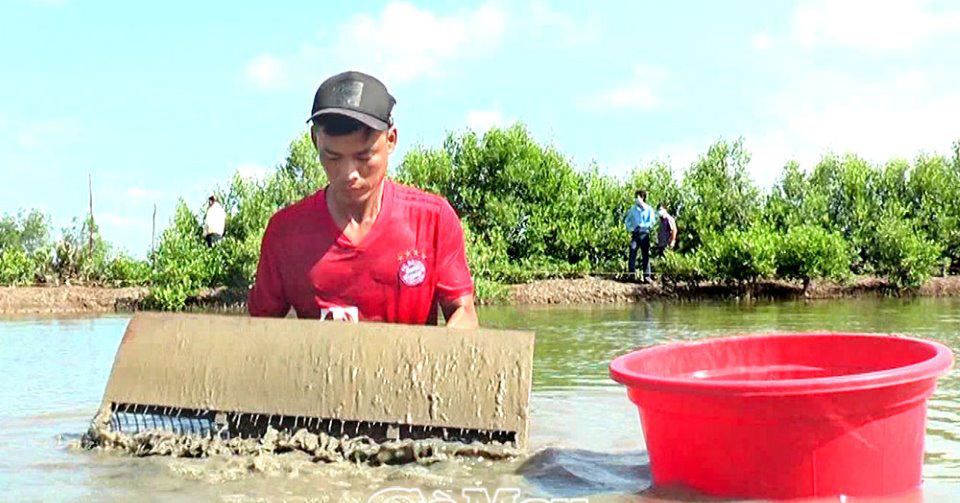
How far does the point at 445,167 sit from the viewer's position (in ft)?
67.1

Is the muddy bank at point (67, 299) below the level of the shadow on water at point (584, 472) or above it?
above

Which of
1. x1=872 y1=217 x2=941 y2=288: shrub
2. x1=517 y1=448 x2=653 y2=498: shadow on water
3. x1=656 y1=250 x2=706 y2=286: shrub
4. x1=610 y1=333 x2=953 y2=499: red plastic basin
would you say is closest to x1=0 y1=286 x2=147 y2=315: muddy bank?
x1=656 y1=250 x2=706 y2=286: shrub

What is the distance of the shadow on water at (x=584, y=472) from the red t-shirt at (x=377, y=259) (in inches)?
30.1

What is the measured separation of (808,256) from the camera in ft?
55.1

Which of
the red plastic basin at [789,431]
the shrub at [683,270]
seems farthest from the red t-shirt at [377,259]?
the shrub at [683,270]

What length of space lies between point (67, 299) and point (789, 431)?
15.2m

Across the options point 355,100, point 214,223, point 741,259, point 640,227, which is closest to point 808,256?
point 741,259

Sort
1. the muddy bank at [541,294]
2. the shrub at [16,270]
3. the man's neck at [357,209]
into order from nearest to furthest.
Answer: the man's neck at [357,209]
the muddy bank at [541,294]
the shrub at [16,270]

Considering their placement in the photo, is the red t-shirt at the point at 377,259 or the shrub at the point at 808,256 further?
the shrub at the point at 808,256

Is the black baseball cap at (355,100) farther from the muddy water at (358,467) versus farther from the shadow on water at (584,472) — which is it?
the shadow on water at (584,472)

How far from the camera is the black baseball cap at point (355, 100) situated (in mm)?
3455

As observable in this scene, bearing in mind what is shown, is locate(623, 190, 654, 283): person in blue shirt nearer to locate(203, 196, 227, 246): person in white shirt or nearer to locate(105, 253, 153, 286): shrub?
locate(203, 196, 227, 246): person in white shirt

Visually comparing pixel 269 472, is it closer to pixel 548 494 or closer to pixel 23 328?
pixel 548 494

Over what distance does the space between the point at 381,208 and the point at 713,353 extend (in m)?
1.34
